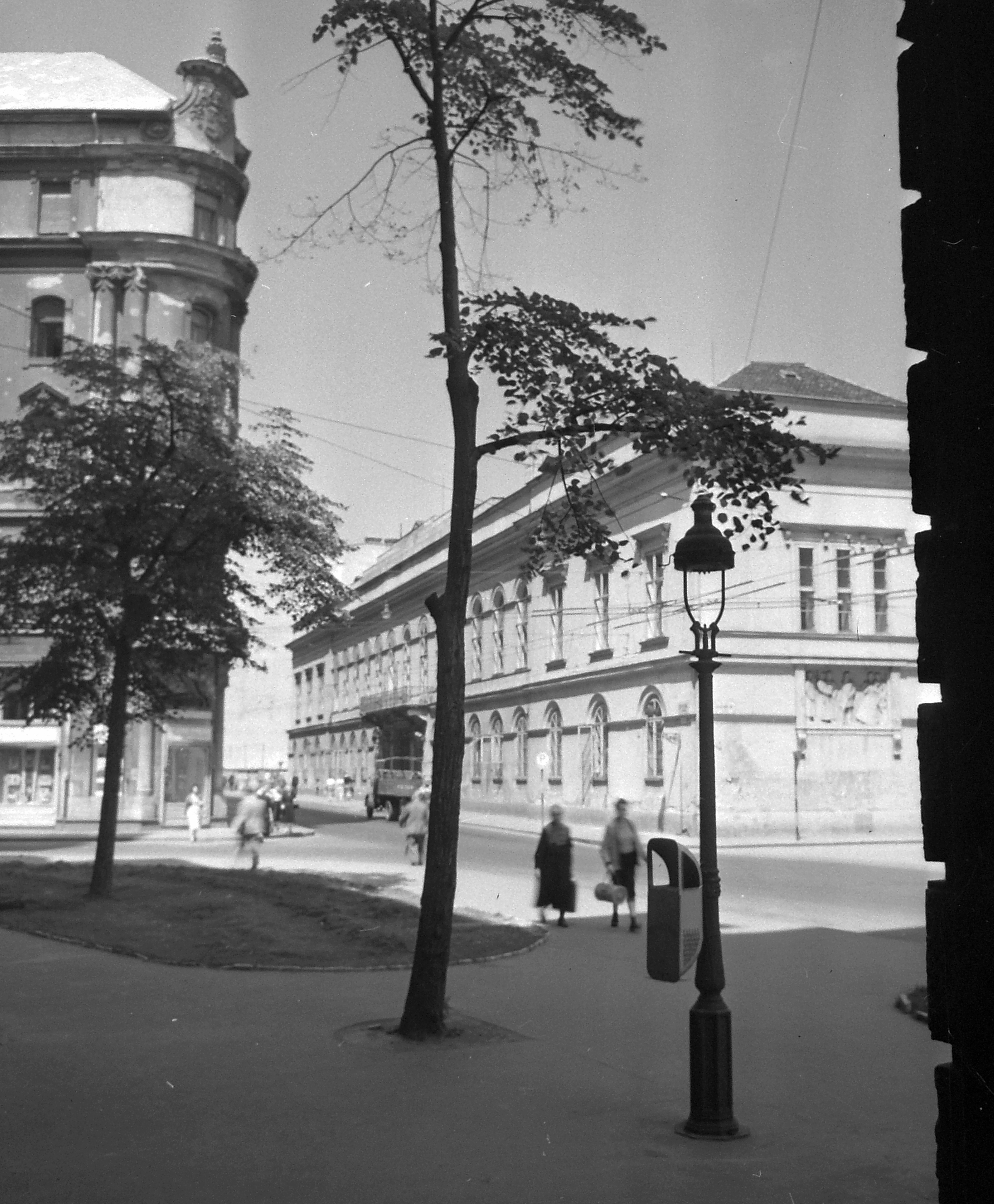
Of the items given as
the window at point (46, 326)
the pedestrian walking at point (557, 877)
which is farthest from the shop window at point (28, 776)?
the pedestrian walking at point (557, 877)

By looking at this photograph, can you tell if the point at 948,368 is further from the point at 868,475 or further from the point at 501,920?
the point at 868,475

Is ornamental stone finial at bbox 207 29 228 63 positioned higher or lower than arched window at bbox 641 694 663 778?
higher

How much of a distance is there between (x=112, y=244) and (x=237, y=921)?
30187mm

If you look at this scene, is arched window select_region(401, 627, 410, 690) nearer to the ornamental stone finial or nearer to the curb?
the ornamental stone finial

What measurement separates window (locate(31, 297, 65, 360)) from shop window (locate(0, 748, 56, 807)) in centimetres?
1246

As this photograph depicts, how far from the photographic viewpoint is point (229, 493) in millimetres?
21203

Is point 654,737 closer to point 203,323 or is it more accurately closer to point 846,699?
point 846,699

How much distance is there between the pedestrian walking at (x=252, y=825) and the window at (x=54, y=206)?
955 inches

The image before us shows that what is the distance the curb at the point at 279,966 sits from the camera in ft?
45.0

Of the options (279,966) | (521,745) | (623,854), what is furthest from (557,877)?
(521,745)

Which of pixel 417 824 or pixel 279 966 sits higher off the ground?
pixel 417 824

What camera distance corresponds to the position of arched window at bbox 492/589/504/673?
56.0 meters

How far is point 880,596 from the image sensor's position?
40.3 meters

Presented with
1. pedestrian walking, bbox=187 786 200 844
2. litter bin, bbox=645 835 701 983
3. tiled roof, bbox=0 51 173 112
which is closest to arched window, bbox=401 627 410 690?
tiled roof, bbox=0 51 173 112
